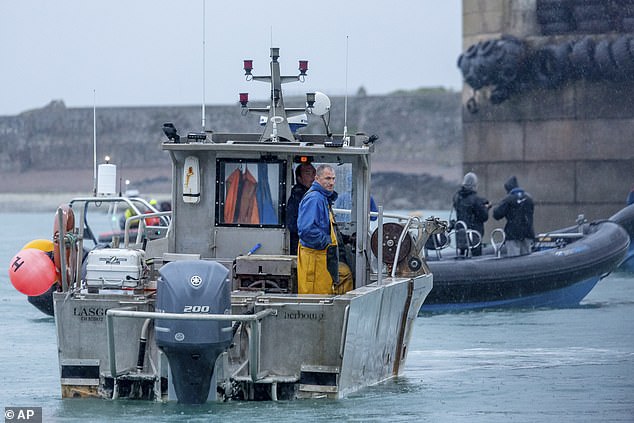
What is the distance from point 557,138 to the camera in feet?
106

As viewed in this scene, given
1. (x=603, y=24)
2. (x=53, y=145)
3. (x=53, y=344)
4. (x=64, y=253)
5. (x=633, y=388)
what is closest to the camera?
(x=64, y=253)

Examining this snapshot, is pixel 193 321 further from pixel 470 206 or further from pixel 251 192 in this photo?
pixel 470 206

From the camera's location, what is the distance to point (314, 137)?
13.3m

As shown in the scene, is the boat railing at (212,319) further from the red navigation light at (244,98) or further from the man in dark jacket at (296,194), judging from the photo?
the red navigation light at (244,98)

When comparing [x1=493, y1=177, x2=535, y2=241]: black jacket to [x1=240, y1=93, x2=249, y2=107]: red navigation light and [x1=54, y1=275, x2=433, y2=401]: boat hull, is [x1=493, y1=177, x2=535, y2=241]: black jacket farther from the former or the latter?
[x1=54, y1=275, x2=433, y2=401]: boat hull

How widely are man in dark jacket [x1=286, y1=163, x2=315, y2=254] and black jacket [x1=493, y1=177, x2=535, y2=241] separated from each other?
31.3ft

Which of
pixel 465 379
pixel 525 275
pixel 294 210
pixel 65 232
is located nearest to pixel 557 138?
pixel 525 275

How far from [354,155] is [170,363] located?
109 inches

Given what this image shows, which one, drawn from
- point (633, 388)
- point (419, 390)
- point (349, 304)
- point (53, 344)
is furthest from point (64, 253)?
point (53, 344)

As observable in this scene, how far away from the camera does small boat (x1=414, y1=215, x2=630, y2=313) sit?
2123 centimetres

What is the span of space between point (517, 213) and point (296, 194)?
9.87m

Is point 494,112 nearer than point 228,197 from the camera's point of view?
No

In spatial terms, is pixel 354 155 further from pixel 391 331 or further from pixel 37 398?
pixel 37 398

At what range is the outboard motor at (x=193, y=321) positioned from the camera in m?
10.5
